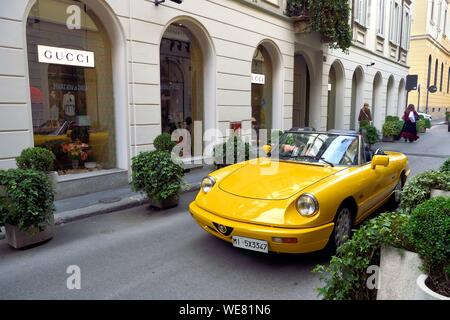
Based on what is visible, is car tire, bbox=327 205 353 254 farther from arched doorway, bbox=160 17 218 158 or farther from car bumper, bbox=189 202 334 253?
arched doorway, bbox=160 17 218 158

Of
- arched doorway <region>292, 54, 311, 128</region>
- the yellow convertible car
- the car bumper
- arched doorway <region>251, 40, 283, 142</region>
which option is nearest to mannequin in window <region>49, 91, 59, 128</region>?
the yellow convertible car

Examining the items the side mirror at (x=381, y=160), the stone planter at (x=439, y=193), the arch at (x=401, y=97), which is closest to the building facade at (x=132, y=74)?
the side mirror at (x=381, y=160)

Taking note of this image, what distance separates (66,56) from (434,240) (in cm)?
695

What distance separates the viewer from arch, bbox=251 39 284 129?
39.5 feet

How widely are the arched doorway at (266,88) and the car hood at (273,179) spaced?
23.0ft

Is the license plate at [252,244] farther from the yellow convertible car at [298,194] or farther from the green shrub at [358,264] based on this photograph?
the green shrub at [358,264]

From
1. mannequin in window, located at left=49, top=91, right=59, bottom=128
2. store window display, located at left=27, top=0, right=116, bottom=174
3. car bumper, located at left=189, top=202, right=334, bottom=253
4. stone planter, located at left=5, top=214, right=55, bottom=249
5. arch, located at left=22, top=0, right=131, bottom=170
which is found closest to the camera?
car bumper, located at left=189, top=202, right=334, bottom=253

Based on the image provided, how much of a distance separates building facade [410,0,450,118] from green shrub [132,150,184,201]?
120 ft

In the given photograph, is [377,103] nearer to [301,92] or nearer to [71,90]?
[301,92]

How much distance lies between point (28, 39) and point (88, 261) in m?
4.52

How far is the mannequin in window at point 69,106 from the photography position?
725 cm

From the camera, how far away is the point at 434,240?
2271 mm

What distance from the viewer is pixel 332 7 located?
11.9m

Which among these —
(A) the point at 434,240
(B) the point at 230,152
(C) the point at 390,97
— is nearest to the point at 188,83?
(B) the point at 230,152
